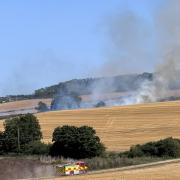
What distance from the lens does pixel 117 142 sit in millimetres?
72188

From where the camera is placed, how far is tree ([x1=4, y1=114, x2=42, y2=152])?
70.6 meters

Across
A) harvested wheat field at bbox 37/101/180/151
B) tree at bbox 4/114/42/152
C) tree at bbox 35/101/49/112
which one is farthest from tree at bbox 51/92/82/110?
tree at bbox 4/114/42/152

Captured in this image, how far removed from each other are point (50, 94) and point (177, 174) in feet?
519

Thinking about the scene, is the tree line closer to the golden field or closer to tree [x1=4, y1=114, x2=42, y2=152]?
tree [x1=4, y1=114, x2=42, y2=152]

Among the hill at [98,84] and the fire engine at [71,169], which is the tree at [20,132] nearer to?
the fire engine at [71,169]

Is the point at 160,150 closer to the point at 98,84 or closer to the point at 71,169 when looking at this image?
the point at 71,169

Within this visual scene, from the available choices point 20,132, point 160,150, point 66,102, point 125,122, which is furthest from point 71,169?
point 66,102

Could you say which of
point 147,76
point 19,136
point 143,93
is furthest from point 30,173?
point 147,76

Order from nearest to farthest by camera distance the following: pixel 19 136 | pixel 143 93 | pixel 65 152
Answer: pixel 65 152 < pixel 19 136 < pixel 143 93

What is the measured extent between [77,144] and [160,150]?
28.3 ft

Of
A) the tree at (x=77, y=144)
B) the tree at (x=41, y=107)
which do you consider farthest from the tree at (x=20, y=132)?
the tree at (x=41, y=107)

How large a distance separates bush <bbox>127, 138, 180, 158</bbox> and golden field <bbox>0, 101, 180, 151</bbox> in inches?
312

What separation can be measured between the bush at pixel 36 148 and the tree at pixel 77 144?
4.19 ft

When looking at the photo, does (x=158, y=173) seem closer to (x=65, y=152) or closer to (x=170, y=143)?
(x=170, y=143)
